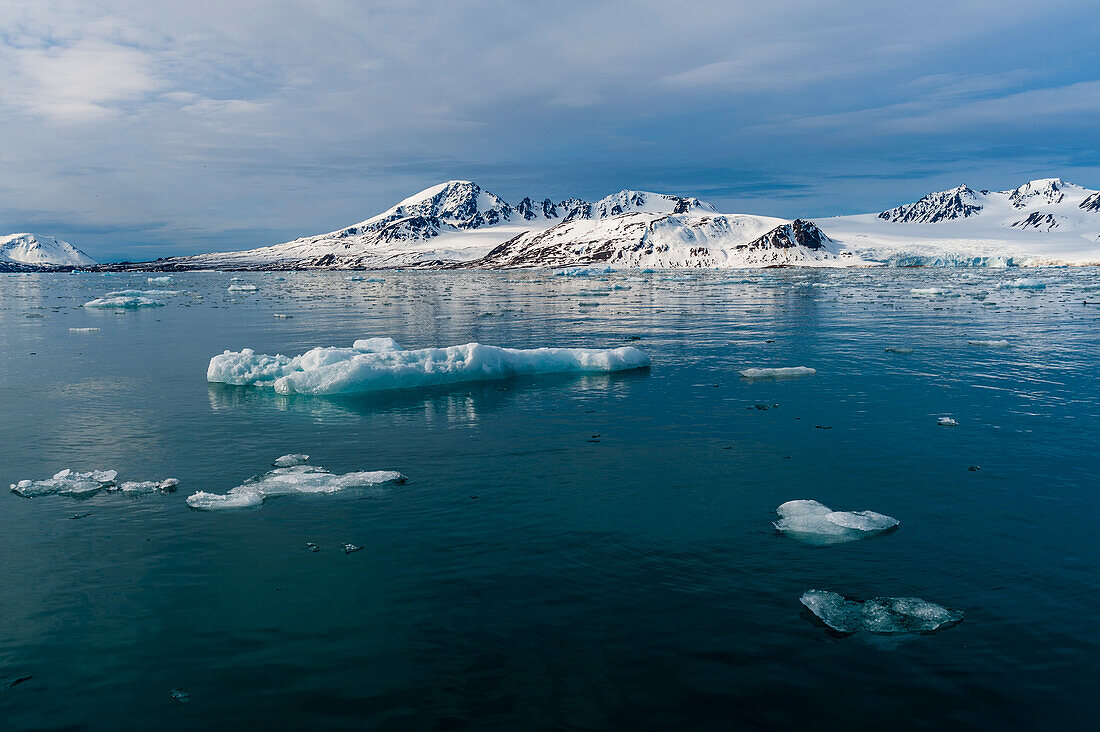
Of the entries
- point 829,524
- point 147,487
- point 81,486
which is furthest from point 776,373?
point 81,486

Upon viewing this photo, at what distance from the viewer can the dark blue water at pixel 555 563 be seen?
19.7 ft

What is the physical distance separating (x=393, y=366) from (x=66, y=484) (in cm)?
904

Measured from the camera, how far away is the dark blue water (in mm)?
6000

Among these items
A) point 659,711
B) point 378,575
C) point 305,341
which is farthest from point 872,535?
point 305,341

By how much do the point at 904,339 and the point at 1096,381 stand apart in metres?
9.81

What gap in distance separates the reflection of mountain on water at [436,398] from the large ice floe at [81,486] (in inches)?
198

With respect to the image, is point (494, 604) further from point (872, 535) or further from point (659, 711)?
point (872, 535)

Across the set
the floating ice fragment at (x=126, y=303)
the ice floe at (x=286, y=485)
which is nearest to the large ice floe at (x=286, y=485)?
the ice floe at (x=286, y=485)

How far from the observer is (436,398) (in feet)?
58.9

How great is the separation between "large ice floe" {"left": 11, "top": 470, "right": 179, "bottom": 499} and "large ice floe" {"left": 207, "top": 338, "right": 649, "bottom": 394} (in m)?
7.22

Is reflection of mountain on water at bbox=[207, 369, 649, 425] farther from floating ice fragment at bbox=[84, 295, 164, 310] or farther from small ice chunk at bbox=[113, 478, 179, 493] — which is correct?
floating ice fragment at bbox=[84, 295, 164, 310]

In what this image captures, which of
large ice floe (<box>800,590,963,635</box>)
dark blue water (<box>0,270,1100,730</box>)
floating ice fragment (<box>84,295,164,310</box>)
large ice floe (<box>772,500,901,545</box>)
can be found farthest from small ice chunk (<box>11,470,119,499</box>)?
floating ice fragment (<box>84,295,164,310</box>)

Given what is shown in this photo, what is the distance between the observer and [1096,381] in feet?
60.8

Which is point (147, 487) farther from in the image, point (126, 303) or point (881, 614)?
point (126, 303)
